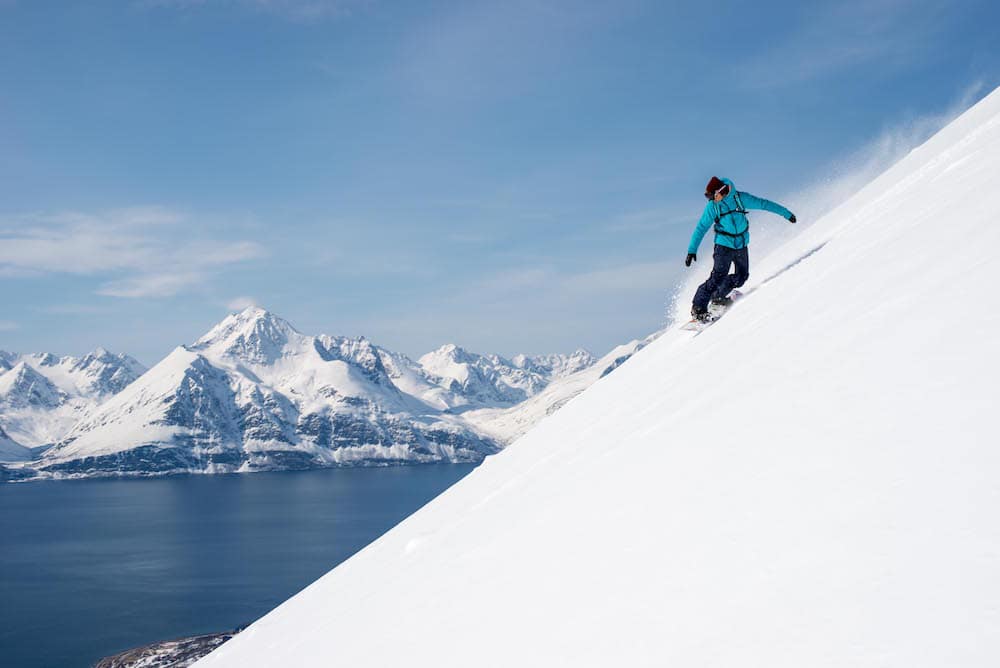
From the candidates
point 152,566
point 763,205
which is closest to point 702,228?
point 763,205

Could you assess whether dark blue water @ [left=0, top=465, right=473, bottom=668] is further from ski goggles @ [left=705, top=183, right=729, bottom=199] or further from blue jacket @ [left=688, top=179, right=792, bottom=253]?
ski goggles @ [left=705, top=183, right=729, bottom=199]

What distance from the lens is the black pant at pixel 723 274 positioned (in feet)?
32.8

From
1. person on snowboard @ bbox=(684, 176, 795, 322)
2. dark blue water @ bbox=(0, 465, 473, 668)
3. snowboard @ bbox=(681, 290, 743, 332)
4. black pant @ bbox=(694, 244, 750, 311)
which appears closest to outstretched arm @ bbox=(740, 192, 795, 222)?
person on snowboard @ bbox=(684, 176, 795, 322)

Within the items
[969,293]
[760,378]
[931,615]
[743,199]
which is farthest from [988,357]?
[743,199]

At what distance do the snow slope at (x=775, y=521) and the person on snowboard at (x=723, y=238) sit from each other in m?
3.71

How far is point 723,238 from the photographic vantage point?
10.0 m

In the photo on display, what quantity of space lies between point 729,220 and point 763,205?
89 cm

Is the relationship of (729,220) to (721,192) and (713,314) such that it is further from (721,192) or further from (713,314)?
(713,314)

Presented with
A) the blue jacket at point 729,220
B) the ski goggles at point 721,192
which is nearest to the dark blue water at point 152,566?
the blue jacket at point 729,220

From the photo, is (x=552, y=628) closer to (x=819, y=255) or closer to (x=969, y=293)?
(x=969, y=293)

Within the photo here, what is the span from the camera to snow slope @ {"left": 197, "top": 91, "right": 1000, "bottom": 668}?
189 centimetres

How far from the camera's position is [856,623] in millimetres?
1827

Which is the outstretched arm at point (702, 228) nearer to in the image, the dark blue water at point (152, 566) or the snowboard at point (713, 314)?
the snowboard at point (713, 314)

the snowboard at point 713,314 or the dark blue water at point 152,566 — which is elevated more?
the snowboard at point 713,314
